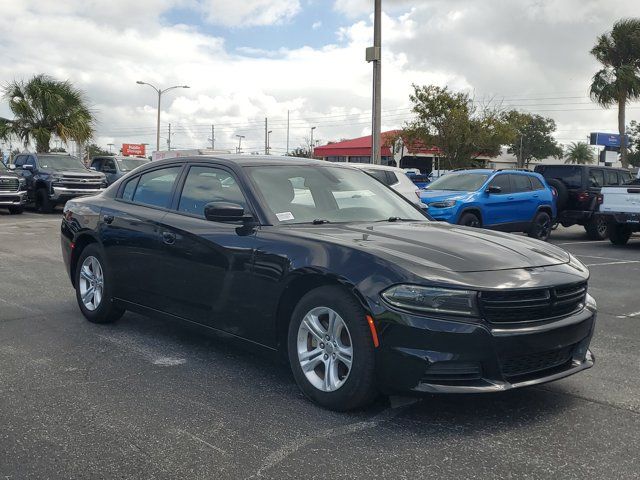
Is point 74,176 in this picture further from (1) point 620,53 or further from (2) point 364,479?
(1) point 620,53

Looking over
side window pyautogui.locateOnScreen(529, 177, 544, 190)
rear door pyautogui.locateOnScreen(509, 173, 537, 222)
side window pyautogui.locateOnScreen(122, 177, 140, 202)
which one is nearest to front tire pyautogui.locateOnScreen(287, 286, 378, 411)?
side window pyautogui.locateOnScreen(122, 177, 140, 202)

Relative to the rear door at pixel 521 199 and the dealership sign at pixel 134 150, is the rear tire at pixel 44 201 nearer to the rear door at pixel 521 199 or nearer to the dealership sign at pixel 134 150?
the rear door at pixel 521 199

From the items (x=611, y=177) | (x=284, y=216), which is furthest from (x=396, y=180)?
(x=284, y=216)

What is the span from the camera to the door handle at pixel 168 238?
5.13 m

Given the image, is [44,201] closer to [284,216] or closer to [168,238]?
[168,238]

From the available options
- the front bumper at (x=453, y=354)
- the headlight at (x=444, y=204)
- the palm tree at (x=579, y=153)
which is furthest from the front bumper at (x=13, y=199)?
the palm tree at (x=579, y=153)

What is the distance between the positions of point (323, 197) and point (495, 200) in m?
10.3

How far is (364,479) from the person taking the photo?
3129 mm

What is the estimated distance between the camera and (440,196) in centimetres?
1420

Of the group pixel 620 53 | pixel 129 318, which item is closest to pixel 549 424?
pixel 129 318

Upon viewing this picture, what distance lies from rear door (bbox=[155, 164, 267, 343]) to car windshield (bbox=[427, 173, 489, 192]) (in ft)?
33.3

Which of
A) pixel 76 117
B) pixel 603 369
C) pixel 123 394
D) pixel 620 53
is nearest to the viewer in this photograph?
pixel 123 394

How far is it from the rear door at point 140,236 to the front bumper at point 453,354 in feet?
7.09

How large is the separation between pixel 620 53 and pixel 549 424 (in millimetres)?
34338
